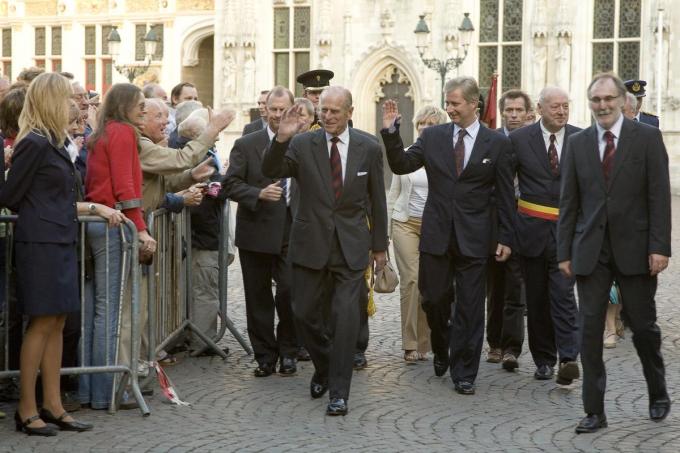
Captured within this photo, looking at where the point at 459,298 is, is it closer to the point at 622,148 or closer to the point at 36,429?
the point at 622,148

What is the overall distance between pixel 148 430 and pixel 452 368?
2.27m

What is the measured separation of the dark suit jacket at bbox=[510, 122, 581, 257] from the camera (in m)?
8.59

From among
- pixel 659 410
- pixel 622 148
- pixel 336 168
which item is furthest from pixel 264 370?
pixel 622 148

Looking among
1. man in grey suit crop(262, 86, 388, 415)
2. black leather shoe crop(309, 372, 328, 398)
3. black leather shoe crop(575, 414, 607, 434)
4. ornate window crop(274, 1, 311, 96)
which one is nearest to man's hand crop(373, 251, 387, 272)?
man in grey suit crop(262, 86, 388, 415)

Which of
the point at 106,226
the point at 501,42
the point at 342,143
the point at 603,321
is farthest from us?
the point at 501,42

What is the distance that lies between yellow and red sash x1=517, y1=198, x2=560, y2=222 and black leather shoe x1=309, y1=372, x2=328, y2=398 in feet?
6.37

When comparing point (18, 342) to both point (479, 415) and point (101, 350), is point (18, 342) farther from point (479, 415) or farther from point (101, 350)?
point (479, 415)

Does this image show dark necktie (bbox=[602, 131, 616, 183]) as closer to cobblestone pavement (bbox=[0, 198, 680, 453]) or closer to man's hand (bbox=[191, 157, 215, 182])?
cobblestone pavement (bbox=[0, 198, 680, 453])

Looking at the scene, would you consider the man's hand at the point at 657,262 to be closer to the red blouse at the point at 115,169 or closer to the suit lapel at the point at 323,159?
the suit lapel at the point at 323,159

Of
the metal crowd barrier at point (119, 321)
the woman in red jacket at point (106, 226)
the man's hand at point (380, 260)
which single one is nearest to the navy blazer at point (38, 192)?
the metal crowd barrier at point (119, 321)

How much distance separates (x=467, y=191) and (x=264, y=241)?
1528 mm

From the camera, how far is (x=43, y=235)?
681cm

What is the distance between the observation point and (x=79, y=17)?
40125mm

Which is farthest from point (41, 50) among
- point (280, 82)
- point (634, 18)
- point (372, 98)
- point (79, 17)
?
point (634, 18)
